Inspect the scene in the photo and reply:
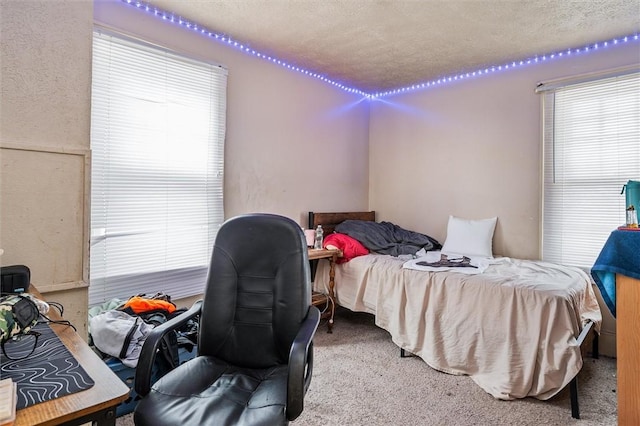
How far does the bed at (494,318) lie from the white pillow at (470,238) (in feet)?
0.82

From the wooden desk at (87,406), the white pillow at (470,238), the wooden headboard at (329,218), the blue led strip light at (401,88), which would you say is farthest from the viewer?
the wooden headboard at (329,218)

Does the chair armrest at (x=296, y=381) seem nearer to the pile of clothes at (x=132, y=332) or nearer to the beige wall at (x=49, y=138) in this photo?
the pile of clothes at (x=132, y=332)

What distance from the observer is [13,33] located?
58.1 inches

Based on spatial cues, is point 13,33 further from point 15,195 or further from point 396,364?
point 396,364

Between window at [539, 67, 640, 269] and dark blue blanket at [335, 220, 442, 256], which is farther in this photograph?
dark blue blanket at [335, 220, 442, 256]

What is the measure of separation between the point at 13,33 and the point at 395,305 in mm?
2738

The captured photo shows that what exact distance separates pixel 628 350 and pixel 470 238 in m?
1.88

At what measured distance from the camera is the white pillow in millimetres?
3223

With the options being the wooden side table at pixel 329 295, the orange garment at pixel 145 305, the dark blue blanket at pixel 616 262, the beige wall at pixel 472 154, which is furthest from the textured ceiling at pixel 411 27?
the orange garment at pixel 145 305

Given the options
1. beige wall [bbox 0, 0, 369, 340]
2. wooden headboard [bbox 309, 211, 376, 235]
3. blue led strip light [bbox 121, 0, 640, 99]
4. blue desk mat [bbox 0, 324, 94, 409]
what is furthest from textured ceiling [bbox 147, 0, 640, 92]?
blue desk mat [bbox 0, 324, 94, 409]

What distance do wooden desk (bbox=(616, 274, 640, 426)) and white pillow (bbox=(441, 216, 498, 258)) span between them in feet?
5.62

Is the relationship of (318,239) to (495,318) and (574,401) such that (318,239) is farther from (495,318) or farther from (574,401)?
(574,401)

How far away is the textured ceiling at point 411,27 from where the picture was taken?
2254 millimetres

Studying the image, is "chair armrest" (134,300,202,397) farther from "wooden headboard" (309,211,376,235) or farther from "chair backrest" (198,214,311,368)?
"wooden headboard" (309,211,376,235)
